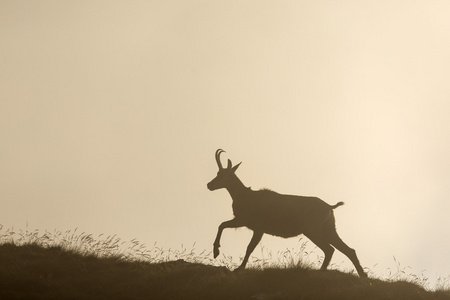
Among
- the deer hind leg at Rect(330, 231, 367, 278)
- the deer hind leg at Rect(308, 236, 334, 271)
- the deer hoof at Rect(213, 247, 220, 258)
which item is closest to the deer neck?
the deer hoof at Rect(213, 247, 220, 258)

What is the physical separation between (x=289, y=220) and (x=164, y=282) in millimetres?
5622

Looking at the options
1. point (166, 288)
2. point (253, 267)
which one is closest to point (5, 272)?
point (166, 288)

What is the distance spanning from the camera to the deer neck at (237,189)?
24.1 m

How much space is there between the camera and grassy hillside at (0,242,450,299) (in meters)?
17.1

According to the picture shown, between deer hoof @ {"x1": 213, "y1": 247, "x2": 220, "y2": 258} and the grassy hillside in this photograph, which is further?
deer hoof @ {"x1": 213, "y1": 247, "x2": 220, "y2": 258}

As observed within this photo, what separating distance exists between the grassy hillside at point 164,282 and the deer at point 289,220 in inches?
114

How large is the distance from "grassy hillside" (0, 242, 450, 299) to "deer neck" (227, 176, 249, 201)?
4.48 metres

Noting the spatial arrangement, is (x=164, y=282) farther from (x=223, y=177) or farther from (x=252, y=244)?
(x=223, y=177)

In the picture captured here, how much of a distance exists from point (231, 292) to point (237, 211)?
6032 mm

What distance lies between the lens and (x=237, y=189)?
2434 centimetres

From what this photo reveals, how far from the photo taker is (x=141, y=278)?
18516 millimetres

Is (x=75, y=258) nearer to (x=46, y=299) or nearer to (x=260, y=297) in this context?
(x=46, y=299)

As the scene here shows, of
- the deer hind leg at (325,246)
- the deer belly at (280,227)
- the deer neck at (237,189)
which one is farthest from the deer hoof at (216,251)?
the deer hind leg at (325,246)

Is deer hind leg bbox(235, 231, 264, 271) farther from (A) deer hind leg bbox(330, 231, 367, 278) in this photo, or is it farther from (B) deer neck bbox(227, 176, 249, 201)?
(A) deer hind leg bbox(330, 231, 367, 278)
